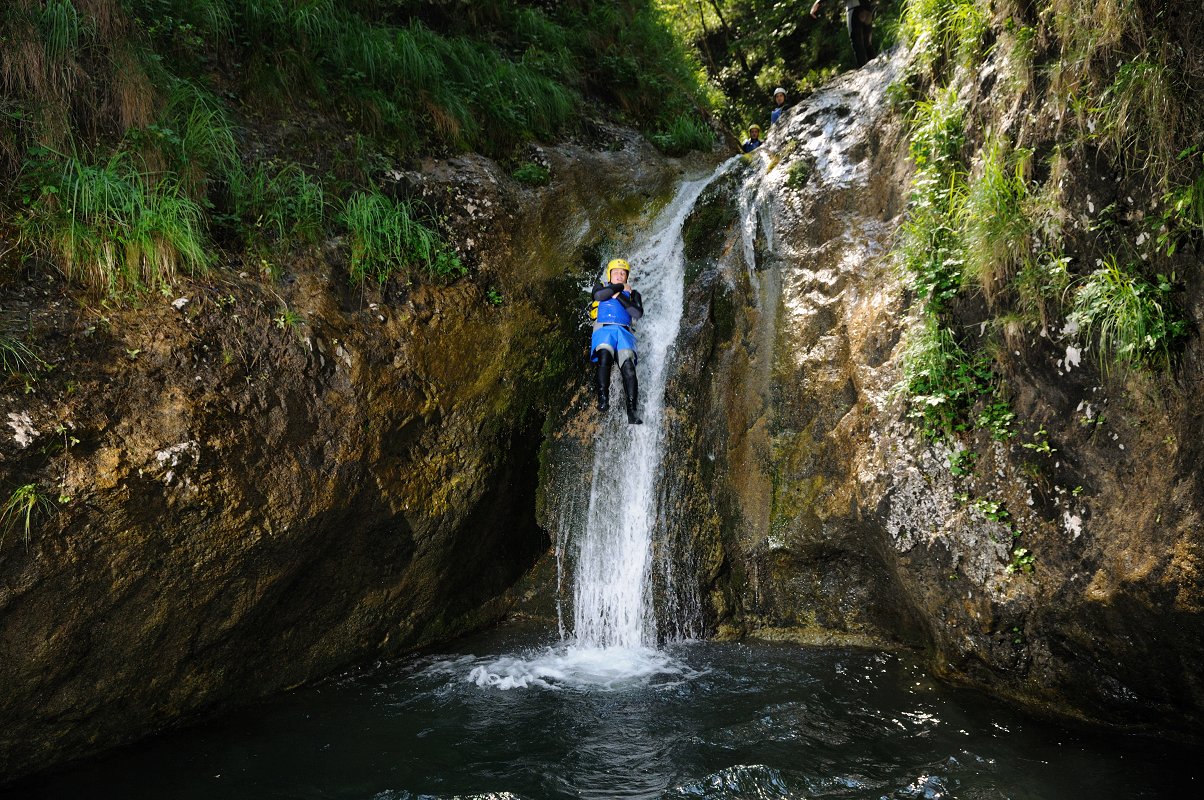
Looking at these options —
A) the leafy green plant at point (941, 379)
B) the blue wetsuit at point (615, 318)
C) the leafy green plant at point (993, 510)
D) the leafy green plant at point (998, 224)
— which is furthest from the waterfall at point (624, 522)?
the leafy green plant at point (998, 224)

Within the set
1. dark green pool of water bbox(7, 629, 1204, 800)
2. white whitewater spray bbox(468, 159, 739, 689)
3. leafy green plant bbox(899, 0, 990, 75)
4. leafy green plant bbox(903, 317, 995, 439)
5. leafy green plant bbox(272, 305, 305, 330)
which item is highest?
leafy green plant bbox(899, 0, 990, 75)

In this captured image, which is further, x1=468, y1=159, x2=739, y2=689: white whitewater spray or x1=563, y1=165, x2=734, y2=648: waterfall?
x1=563, y1=165, x2=734, y2=648: waterfall

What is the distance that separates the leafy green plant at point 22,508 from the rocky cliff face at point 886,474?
15.4 feet

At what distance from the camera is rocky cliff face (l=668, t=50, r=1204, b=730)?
399 cm

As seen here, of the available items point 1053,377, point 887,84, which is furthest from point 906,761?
point 887,84

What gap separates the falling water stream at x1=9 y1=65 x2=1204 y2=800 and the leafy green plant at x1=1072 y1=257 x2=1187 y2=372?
2.35 metres

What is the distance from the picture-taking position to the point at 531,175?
27.8 feet

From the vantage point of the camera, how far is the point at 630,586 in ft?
20.4

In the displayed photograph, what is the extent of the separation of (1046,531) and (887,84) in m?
4.94

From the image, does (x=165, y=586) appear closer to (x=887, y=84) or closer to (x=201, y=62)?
(x=201, y=62)

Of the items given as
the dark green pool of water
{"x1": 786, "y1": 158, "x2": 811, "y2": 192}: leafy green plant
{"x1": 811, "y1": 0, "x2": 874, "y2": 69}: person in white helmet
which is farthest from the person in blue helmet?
{"x1": 811, "y1": 0, "x2": 874, "y2": 69}: person in white helmet

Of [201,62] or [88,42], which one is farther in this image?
[201,62]

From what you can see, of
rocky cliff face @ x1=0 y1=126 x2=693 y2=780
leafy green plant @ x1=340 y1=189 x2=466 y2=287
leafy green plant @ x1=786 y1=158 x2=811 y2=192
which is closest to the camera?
rocky cliff face @ x1=0 y1=126 x2=693 y2=780

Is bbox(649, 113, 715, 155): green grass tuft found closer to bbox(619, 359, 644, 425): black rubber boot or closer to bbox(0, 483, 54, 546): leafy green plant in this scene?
bbox(619, 359, 644, 425): black rubber boot
